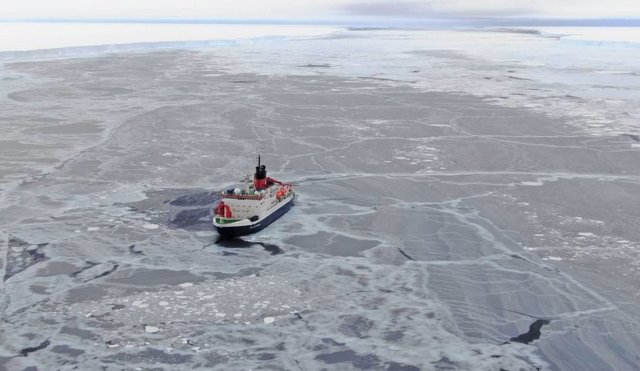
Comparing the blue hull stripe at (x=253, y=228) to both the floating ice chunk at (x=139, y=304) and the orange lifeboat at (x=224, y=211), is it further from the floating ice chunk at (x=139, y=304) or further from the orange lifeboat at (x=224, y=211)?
the floating ice chunk at (x=139, y=304)

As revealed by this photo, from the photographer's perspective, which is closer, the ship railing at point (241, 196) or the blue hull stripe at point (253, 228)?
the blue hull stripe at point (253, 228)

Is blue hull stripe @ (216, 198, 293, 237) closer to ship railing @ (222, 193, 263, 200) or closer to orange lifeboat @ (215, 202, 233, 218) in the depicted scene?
orange lifeboat @ (215, 202, 233, 218)

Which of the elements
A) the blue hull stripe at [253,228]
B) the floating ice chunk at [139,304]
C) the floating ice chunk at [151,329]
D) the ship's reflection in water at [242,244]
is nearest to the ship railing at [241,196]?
the blue hull stripe at [253,228]

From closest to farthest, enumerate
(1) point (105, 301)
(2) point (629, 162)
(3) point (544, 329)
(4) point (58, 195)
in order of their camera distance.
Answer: (3) point (544, 329) → (1) point (105, 301) → (4) point (58, 195) → (2) point (629, 162)

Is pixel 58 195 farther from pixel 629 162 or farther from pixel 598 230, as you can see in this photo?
pixel 629 162

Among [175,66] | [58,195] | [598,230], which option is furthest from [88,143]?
[175,66]
